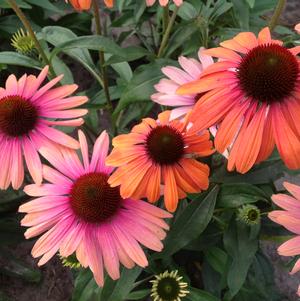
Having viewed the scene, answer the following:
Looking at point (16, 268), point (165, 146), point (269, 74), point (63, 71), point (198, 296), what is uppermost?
point (63, 71)

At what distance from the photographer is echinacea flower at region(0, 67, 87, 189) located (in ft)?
2.87

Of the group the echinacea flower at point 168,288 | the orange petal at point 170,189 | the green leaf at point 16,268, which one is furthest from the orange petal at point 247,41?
the green leaf at point 16,268

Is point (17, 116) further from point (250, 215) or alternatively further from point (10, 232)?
point (10, 232)

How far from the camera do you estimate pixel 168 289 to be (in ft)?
3.00

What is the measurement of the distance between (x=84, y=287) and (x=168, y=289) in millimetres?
229

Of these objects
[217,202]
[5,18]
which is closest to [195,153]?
[217,202]

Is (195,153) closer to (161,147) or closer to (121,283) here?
(161,147)

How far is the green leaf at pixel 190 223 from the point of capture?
929 millimetres

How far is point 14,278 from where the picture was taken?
1.54 m

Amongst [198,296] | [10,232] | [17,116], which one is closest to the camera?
[17,116]

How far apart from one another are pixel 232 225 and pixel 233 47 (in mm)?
387

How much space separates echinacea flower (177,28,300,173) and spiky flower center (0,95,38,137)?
35cm

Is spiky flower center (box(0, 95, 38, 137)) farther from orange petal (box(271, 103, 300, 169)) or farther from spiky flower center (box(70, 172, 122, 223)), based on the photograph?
orange petal (box(271, 103, 300, 169))

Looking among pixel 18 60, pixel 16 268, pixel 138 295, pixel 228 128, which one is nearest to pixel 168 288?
pixel 138 295
